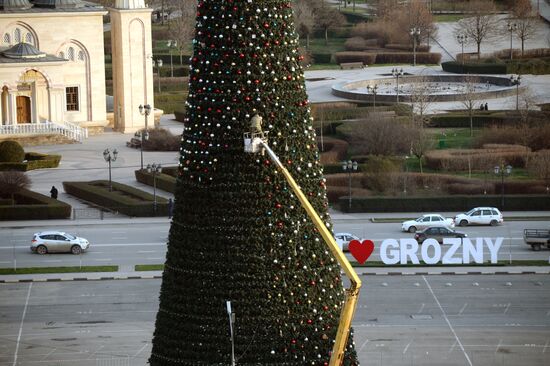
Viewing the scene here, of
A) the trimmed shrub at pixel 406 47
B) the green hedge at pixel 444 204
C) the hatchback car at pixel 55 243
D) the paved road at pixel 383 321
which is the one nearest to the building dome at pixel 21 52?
the green hedge at pixel 444 204

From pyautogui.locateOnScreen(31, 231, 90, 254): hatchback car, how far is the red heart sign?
10.5 m

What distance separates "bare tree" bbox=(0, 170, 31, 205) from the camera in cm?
6712

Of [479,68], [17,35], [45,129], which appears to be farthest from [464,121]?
[17,35]

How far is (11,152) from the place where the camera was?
7494cm

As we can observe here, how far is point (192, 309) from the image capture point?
21750mm

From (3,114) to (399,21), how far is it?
1639 inches

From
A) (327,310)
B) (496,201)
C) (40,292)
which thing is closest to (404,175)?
(496,201)

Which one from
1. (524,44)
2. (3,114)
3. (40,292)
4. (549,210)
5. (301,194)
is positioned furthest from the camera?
(524,44)

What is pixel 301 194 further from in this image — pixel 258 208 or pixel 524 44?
pixel 524 44

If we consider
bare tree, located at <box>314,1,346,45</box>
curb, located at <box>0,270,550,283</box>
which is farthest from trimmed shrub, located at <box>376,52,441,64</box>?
curb, located at <box>0,270,550,283</box>

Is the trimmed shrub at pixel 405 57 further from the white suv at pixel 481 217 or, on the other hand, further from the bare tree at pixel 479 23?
the white suv at pixel 481 217

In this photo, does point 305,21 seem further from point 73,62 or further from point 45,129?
point 45,129

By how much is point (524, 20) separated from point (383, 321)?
7386cm

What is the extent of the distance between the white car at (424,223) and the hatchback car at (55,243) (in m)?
11.8
